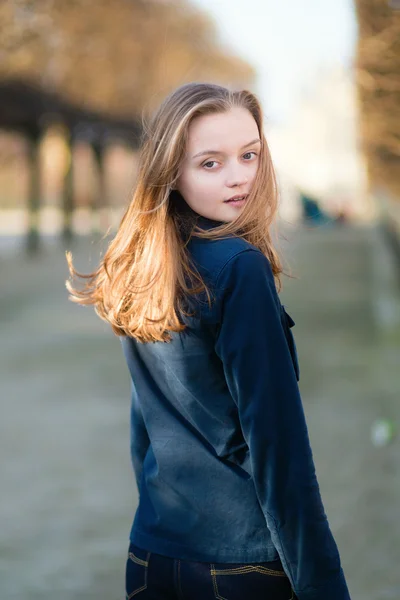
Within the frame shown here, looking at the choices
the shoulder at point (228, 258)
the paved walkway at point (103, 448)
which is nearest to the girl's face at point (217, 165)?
the shoulder at point (228, 258)

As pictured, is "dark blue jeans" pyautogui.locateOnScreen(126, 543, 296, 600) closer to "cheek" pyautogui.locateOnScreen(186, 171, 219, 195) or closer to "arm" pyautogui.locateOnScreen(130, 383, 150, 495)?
"arm" pyautogui.locateOnScreen(130, 383, 150, 495)

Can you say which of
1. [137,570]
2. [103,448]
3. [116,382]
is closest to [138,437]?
[137,570]

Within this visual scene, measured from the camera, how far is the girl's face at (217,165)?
182 cm

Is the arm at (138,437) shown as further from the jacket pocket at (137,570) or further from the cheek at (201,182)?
the cheek at (201,182)

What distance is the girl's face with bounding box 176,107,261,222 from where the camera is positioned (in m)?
1.82

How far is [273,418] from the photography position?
1.66 m

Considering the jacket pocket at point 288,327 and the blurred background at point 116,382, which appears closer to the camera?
the jacket pocket at point 288,327

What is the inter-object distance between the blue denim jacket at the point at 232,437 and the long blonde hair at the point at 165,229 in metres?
0.04

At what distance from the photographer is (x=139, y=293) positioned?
1.84 m

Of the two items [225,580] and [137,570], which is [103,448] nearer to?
[137,570]

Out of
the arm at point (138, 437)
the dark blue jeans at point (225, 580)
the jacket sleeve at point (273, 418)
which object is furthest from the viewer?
the arm at point (138, 437)

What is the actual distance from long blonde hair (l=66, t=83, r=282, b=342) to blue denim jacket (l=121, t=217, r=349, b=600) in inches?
1.5


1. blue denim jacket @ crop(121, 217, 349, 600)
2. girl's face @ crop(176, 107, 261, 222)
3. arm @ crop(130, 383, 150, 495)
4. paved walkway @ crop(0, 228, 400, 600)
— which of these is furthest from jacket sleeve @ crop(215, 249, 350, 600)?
paved walkway @ crop(0, 228, 400, 600)

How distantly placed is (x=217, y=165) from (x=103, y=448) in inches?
183
